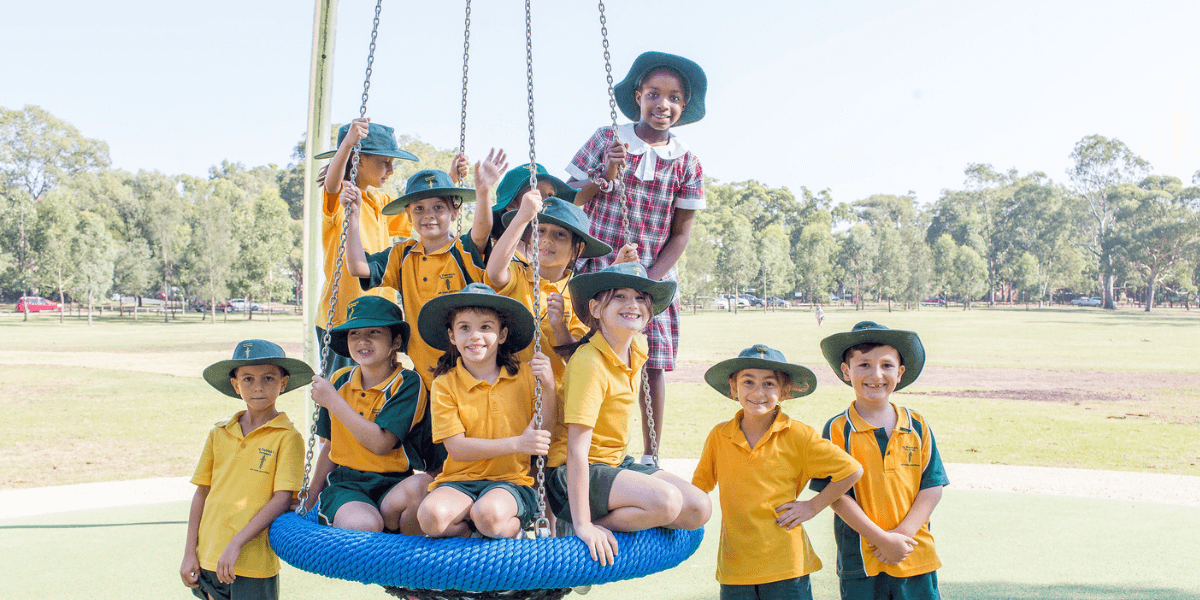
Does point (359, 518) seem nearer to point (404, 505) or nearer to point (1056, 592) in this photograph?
point (404, 505)

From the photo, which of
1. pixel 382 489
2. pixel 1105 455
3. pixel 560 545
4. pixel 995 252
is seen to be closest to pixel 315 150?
pixel 382 489

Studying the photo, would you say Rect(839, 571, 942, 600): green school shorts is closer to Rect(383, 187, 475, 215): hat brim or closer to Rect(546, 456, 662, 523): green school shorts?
Rect(546, 456, 662, 523): green school shorts

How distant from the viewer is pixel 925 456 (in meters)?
3.12

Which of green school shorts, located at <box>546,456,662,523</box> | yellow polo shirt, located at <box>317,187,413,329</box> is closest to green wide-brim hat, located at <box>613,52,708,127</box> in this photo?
yellow polo shirt, located at <box>317,187,413,329</box>

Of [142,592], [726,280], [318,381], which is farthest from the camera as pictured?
[726,280]

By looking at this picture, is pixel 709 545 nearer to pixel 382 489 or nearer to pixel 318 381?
pixel 382 489

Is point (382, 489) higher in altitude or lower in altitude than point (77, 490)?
higher

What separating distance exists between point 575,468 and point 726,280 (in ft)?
176

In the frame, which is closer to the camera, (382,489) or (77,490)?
(382,489)

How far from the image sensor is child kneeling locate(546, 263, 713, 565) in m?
2.67

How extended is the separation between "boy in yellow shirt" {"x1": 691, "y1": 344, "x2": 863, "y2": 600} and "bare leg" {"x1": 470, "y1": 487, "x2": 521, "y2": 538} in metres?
0.78

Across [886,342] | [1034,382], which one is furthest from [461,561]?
[1034,382]

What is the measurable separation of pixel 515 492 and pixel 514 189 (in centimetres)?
183

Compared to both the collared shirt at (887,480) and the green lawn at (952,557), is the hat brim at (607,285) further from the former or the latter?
the green lawn at (952,557)
